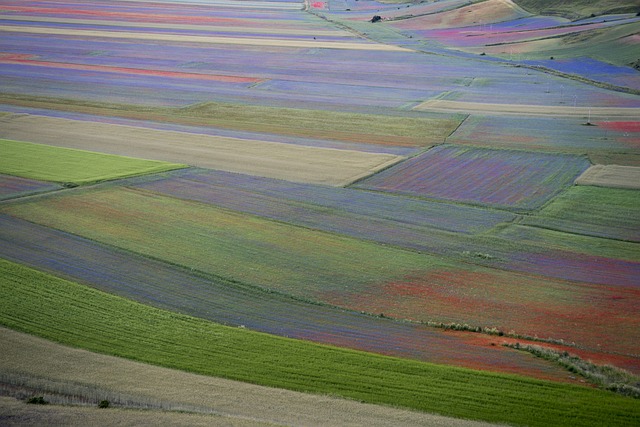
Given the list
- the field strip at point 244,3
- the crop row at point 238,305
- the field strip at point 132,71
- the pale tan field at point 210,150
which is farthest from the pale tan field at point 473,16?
the crop row at point 238,305

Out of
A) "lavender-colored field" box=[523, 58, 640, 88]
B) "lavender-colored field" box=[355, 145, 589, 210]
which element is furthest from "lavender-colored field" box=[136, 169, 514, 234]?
"lavender-colored field" box=[523, 58, 640, 88]

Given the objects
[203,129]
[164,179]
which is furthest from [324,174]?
[203,129]

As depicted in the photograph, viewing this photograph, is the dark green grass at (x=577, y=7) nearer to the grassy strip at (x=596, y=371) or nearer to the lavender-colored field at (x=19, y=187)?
the lavender-colored field at (x=19, y=187)

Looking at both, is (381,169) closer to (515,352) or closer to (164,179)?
(164,179)

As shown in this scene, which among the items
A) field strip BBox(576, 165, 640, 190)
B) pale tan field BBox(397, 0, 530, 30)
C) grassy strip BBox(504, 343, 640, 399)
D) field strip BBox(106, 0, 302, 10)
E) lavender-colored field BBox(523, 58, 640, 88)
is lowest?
Result: grassy strip BBox(504, 343, 640, 399)

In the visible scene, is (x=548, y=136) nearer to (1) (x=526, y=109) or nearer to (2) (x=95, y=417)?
(1) (x=526, y=109)

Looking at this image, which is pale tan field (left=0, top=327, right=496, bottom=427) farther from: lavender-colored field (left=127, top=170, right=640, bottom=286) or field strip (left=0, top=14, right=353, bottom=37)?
field strip (left=0, top=14, right=353, bottom=37)
